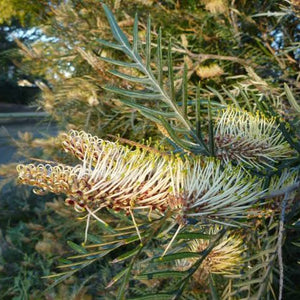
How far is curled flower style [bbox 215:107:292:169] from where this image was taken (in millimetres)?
463

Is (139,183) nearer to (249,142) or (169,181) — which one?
(169,181)

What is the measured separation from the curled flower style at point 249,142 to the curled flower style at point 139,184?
7cm

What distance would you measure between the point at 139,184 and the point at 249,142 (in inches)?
7.8

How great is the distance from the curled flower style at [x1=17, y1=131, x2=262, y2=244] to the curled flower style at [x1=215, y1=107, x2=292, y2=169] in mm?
74

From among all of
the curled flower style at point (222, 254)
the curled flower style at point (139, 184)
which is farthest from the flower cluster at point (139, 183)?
the curled flower style at point (222, 254)

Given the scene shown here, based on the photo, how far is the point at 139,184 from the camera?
0.34 meters

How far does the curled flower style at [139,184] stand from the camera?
12.9 inches

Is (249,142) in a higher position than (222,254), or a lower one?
higher

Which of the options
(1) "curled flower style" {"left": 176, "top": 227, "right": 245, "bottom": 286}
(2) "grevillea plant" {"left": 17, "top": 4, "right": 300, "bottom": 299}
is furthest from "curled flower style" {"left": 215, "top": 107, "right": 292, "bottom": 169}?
(1) "curled flower style" {"left": 176, "top": 227, "right": 245, "bottom": 286}

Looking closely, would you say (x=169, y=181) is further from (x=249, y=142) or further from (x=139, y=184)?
(x=249, y=142)

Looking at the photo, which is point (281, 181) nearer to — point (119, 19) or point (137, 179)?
point (137, 179)

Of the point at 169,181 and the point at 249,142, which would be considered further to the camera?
the point at 249,142

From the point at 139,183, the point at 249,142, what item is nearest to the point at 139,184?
the point at 139,183

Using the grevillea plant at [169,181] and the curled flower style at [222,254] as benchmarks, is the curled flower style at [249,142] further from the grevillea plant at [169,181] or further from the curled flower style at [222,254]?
the curled flower style at [222,254]
